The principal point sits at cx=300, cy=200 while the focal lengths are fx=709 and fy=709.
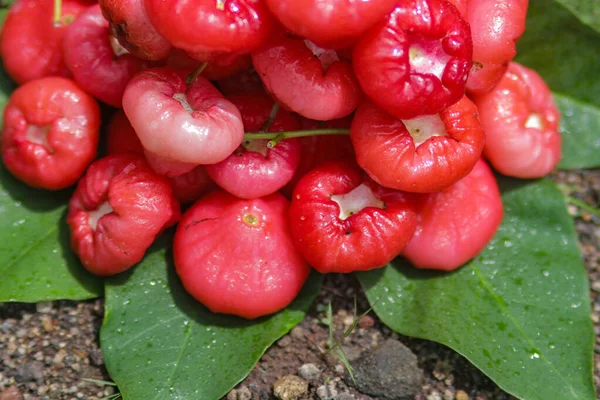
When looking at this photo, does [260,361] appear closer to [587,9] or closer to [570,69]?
[570,69]

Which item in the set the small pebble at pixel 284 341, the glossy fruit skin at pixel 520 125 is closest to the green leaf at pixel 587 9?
the glossy fruit skin at pixel 520 125

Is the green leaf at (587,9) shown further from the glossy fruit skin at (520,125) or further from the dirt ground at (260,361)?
the dirt ground at (260,361)

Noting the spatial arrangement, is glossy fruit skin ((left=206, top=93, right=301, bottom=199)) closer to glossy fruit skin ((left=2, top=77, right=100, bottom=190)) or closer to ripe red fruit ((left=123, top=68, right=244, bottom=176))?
ripe red fruit ((left=123, top=68, right=244, bottom=176))

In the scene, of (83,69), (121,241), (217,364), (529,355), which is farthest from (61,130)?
(529,355)

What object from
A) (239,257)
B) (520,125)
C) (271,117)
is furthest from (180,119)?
(520,125)

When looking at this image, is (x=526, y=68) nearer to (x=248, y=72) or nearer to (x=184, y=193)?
(x=248, y=72)

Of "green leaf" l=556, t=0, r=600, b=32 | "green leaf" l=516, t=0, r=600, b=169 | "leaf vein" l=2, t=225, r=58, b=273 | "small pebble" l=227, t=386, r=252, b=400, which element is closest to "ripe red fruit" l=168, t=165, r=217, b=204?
"leaf vein" l=2, t=225, r=58, b=273
